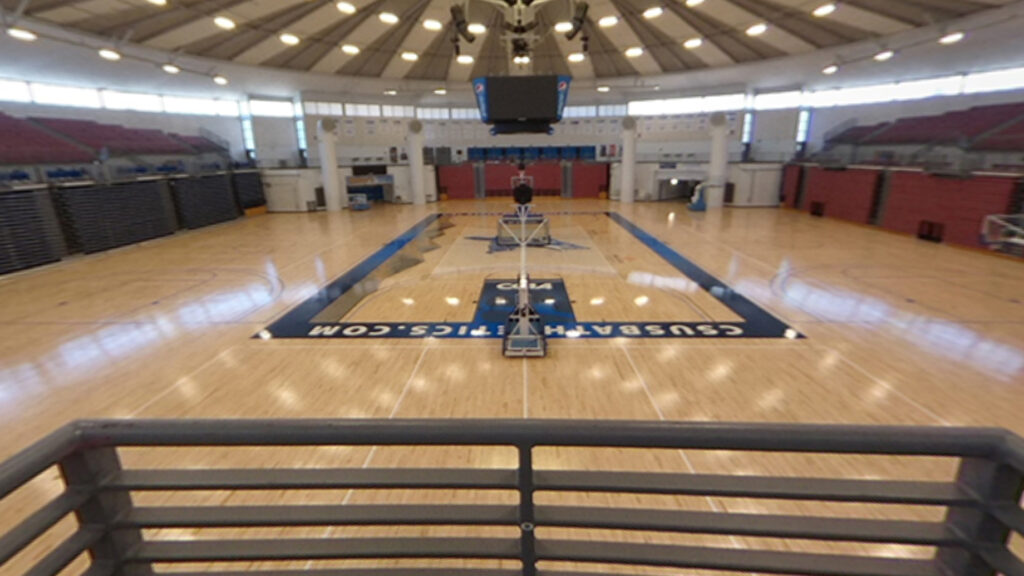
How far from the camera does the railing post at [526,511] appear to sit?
128 centimetres

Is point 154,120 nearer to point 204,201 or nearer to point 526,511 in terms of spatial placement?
point 204,201

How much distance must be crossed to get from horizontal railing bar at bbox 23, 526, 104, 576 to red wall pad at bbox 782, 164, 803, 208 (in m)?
21.3

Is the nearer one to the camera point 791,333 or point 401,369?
point 401,369

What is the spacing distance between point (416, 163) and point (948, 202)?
17.6 metres

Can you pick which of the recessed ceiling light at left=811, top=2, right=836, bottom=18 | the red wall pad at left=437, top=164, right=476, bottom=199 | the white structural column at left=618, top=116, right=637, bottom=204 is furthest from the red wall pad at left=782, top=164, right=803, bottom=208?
the red wall pad at left=437, top=164, right=476, bottom=199

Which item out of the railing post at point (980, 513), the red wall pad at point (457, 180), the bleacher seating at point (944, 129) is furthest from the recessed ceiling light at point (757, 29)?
the railing post at point (980, 513)

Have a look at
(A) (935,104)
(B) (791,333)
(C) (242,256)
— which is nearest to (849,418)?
(B) (791,333)

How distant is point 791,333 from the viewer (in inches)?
239

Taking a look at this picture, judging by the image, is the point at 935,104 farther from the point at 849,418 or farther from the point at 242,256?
the point at 242,256

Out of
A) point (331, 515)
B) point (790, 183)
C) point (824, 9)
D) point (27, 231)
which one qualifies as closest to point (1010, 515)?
point (331, 515)

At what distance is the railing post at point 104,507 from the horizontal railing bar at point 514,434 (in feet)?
0.27

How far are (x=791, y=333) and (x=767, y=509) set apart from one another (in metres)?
3.61

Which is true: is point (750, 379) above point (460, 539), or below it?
below

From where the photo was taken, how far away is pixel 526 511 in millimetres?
1351
